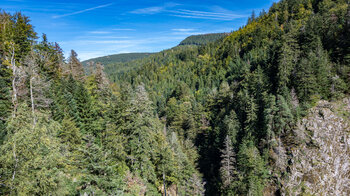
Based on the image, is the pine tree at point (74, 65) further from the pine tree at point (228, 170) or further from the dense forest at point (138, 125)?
the pine tree at point (228, 170)

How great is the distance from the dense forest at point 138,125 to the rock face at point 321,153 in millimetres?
1214

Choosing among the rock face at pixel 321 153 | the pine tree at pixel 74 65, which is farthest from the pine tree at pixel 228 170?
the pine tree at pixel 74 65

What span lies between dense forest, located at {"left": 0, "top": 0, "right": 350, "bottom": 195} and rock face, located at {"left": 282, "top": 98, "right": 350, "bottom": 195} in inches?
47.8

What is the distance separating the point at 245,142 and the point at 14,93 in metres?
36.7

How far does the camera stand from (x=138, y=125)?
70.6 ft

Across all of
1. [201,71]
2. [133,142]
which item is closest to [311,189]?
[133,142]

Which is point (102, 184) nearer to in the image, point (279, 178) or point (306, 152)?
point (279, 178)

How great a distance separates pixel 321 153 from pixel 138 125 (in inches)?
1275

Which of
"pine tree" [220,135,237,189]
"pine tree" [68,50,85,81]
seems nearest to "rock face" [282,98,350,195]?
"pine tree" [220,135,237,189]

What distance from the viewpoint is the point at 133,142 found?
2122 centimetres

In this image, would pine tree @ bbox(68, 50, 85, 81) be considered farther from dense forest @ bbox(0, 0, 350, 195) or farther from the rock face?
the rock face

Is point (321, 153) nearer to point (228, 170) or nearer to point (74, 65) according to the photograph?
point (228, 170)

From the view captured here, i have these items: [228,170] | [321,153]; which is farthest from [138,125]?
[321,153]

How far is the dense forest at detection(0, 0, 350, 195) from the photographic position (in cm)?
1057
